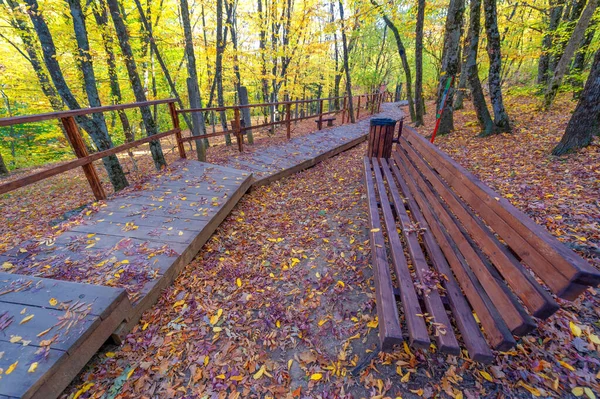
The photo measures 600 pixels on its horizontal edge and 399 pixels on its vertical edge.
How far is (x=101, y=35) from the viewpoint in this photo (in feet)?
26.6

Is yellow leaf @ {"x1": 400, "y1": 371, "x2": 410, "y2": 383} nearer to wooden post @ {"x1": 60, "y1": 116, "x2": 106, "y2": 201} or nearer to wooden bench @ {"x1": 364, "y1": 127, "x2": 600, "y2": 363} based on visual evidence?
wooden bench @ {"x1": 364, "y1": 127, "x2": 600, "y2": 363}

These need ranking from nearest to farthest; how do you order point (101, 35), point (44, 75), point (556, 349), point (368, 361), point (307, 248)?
point (556, 349) → point (368, 361) → point (307, 248) → point (101, 35) → point (44, 75)

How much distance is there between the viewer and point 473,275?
73.7 inches

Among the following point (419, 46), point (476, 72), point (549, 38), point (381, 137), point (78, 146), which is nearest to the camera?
point (78, 146)

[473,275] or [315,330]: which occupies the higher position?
[473,275]

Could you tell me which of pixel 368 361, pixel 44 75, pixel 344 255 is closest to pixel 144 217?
pixel 344 255

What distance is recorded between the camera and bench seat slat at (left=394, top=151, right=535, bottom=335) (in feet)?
4.35

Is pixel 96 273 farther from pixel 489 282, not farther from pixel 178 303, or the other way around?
pixel 489 282

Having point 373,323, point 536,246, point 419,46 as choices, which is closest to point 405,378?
point 373,323

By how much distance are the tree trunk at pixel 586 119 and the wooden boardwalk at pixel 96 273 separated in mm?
5693

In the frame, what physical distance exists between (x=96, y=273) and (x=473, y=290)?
3.30m

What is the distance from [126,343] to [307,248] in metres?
2.20

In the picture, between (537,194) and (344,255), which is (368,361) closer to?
(344,255)

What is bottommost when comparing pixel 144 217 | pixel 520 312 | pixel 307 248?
pixel 307 248
